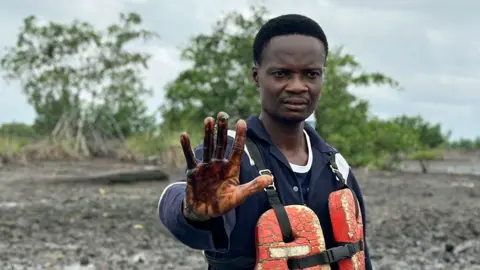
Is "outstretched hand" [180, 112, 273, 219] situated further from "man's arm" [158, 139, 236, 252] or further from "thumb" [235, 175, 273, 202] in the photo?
"man's arm" [158, 139, 236, 252]

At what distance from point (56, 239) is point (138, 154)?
15872 millimetres

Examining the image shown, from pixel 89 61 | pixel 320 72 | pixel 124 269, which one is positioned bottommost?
pixel 124 269

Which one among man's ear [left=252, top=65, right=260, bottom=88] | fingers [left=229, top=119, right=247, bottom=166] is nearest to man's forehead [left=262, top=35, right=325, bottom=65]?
man's ear [left=252, top=65, right=260, bottom=88]

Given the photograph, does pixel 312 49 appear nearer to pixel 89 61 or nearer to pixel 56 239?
pixel 56 239

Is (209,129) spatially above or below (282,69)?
below

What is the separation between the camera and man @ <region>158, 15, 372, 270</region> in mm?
2330

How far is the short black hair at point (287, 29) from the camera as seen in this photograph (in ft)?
8.76

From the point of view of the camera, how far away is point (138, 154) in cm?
2448

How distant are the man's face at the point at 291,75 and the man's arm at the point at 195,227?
518 mm

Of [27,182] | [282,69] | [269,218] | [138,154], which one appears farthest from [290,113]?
[138,154]

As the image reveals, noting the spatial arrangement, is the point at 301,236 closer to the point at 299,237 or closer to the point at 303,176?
the point at 299,237

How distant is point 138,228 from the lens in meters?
9.38

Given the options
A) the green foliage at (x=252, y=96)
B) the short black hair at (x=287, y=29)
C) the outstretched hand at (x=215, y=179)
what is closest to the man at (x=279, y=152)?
the short black hair at (x=287, y=29)

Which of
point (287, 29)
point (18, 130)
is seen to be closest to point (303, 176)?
point (287, 29)
